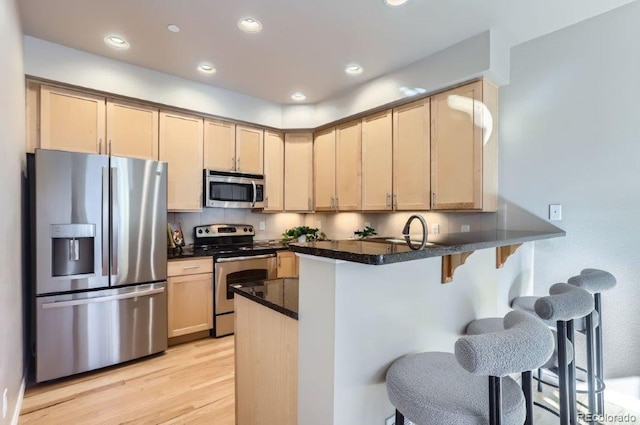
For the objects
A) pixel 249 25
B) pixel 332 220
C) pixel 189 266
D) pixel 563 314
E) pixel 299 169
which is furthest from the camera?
pixel 332 220

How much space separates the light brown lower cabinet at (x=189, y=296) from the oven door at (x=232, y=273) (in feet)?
0.24

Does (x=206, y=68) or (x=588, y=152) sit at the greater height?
(x=206, y=68)

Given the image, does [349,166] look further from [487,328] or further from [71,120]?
[71,120]

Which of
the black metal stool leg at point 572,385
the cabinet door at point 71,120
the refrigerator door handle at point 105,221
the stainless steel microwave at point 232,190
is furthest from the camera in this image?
the stainless steel microwave at point 232,190

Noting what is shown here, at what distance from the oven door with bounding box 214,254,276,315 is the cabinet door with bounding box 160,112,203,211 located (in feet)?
2.41

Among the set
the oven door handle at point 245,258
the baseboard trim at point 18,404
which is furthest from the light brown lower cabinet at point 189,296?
the baseboard trim at point 18,404

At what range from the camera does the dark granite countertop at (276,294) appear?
134cm

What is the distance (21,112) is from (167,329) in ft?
7.08

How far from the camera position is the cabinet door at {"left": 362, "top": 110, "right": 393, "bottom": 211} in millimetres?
3369

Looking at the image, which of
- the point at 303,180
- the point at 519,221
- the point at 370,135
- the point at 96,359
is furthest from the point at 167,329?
the point at 519,221

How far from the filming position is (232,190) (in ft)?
12.4

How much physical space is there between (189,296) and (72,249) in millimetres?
1111

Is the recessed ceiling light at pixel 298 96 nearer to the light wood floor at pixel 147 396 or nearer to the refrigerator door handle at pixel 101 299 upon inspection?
the refrigerator door handle at pixel 101 299

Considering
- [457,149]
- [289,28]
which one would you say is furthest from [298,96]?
[457,149]
